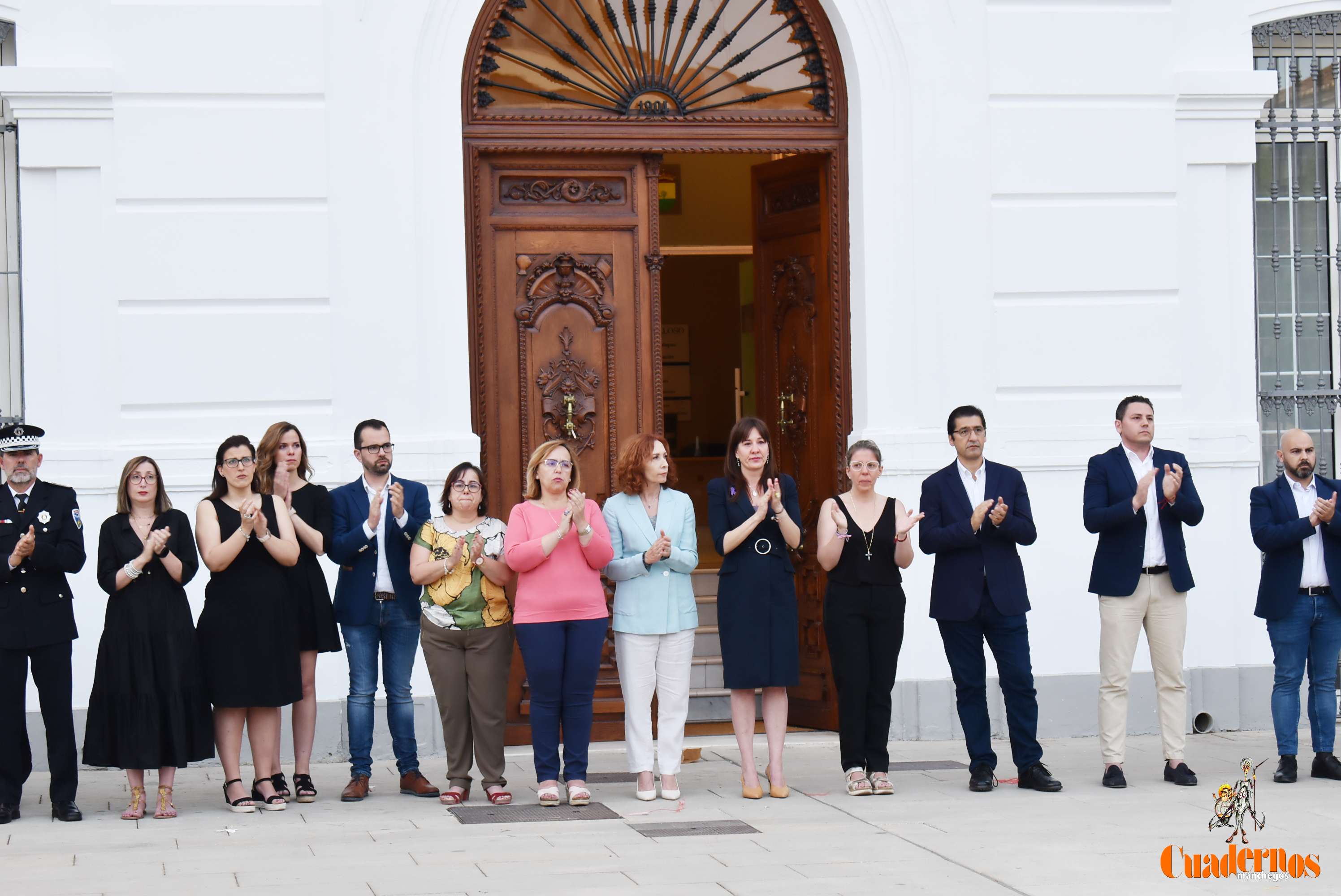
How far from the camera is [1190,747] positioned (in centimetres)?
918

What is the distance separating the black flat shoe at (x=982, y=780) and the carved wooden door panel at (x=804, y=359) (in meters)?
1.77

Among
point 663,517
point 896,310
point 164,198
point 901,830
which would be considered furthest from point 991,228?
point 164,198

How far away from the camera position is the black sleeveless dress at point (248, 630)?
741 cm

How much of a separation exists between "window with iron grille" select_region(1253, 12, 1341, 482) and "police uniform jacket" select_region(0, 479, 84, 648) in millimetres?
6813

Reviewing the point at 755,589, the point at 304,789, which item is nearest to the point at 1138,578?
the point at 755,589

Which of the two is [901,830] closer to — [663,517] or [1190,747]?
[663,517]

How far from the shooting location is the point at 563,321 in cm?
956

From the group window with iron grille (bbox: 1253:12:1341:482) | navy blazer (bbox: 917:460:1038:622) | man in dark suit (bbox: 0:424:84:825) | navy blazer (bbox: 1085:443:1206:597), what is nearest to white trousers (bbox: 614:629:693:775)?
navy blazer (bbox: 917:460:1038:622)

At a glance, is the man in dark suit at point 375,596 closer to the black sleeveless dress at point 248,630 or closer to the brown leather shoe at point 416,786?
the brown leather shoe at point 416,786

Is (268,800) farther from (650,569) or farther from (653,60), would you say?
(653,60)

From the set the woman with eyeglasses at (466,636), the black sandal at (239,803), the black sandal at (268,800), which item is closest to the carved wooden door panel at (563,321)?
the woman with eyeglasses at (466,636)

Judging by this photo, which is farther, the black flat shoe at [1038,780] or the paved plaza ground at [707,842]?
the black flat shoe at [1038,780]

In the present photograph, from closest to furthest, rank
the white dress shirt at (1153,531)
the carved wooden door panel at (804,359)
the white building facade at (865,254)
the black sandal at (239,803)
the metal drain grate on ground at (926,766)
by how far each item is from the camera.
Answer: the black sandal at (239,803), the white dress shirt at (1153,531), the metal drain grate on ground at (926,766), the white building facade at (865,254), the carved wooden door panel at (804,359)

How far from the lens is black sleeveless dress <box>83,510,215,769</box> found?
7.32 m
